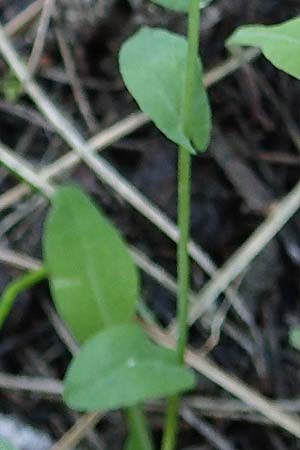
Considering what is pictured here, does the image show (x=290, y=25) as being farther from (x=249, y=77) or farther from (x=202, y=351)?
(x=202, y=351)

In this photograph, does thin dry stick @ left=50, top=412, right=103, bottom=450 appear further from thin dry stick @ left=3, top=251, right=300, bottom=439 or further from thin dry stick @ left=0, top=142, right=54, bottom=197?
thin dry stick @ left=0, top=142, right=54, bottom=197

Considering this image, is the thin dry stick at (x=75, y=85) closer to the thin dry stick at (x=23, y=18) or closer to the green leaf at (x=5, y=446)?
the thin dry stick at (x=23, y=18)

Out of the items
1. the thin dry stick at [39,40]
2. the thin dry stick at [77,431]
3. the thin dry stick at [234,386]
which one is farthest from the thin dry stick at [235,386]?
the thin dry stick at [39,40]

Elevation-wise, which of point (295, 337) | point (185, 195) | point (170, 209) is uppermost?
point (185, 195)

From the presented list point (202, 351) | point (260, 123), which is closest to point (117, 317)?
point (202, 351)

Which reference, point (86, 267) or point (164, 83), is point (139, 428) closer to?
point (86, 267)

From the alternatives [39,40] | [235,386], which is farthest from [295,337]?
[39,40]

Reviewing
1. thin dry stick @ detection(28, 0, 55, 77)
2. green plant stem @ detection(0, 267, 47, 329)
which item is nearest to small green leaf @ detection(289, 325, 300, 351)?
green plant stem @ detection(0, 267, 47, 329)
